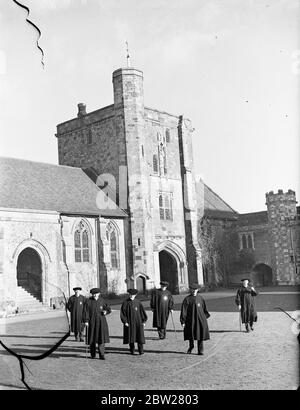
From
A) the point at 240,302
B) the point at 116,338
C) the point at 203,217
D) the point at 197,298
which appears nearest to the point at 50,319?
the point at 116,338

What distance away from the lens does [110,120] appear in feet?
107

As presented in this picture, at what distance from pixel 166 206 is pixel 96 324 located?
2271 centimetres

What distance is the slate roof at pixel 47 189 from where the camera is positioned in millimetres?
26191

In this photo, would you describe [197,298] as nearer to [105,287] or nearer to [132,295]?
[132,295]

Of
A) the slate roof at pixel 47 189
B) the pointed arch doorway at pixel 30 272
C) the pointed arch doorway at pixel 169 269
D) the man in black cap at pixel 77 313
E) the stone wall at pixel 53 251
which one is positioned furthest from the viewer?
the pointed arch doorway at pixel 169 269

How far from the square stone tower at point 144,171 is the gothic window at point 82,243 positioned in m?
3.04

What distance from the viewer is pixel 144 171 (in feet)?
103

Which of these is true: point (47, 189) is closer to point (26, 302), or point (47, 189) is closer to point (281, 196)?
point (26, 302)

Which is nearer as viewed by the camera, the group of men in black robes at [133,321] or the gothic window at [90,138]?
the group of men in black robes at [133,321]

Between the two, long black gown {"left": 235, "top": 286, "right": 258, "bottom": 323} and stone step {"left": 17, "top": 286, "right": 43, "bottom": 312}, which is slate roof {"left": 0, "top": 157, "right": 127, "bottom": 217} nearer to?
stone step {"left": 17, "top": 286, "right": 43, "bottom": 312}

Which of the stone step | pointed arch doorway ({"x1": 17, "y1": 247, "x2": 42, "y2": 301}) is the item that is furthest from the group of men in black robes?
pointed arch doorway ({"x1": 17, "y1": 247, "x2": 42, "y2": 301})

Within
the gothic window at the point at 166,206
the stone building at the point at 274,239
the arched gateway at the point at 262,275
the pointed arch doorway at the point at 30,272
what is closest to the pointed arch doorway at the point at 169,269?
the gothic window at the point at 166,206

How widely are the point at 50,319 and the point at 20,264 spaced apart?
24.6ft

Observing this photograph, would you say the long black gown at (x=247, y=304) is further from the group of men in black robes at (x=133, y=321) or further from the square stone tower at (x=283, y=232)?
the square stone tower at (x=283, y=232)
